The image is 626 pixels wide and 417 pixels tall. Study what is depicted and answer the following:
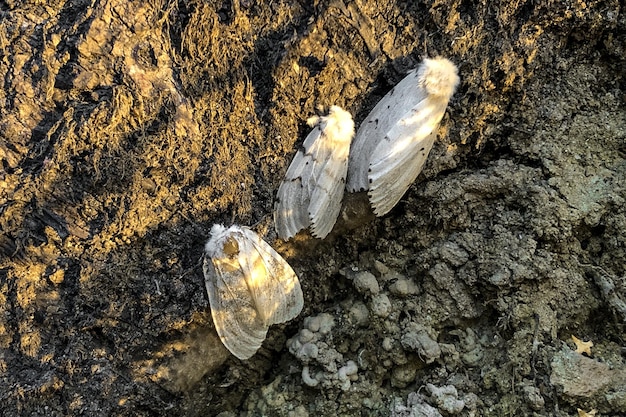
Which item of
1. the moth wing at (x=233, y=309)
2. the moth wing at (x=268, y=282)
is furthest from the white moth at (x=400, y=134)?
the moth wing at (x=233, y=309)

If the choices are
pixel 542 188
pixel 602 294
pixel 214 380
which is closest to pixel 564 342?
pixel 602 294

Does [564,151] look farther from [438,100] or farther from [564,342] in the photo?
[564,342]

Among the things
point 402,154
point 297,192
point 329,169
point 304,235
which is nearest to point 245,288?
point 304,235

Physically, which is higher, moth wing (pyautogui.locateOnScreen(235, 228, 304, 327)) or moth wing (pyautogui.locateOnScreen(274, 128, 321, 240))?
moth wing (pyautogui.locateOnScreen(274, 128, 321, 240))

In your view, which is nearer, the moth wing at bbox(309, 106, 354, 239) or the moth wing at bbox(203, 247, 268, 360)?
the moth wing at bbox(203, 247, 268, 360)

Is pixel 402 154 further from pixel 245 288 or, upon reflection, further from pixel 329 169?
pixel 245 288

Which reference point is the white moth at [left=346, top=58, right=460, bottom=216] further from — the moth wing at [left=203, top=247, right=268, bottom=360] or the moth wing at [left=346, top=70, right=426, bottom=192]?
the moth wing at [left=203, top=247, right=268, bottom=360]

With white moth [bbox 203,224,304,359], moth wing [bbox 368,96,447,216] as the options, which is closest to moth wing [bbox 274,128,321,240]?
white moth [bbox 203,224,304,359]
